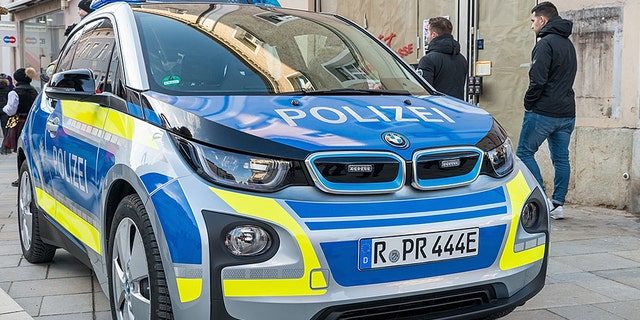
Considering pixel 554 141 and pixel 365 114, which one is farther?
pixel 554 141

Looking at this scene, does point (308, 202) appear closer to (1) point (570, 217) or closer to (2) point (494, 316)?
(2) point (494, 316)

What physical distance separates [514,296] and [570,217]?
4.20 metres

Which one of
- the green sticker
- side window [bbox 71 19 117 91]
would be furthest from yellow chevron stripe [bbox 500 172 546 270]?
side window [bbox 71 19 117 91]

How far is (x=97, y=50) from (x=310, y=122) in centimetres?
177

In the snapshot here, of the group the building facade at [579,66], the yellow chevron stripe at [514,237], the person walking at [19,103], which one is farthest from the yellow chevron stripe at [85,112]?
the person walking at [19,103]

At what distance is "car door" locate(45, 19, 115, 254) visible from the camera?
3.68m

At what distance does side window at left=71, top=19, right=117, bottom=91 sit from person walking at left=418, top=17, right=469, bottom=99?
3.43 meters

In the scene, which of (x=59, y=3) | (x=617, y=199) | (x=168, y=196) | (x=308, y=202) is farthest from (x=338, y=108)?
(x=59, y=3)

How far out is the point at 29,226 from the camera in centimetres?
516

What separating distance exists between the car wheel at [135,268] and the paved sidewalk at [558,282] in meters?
0.80

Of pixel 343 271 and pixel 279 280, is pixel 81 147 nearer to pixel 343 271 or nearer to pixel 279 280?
pixel 279 280

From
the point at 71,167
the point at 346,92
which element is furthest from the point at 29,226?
the point at 346,92

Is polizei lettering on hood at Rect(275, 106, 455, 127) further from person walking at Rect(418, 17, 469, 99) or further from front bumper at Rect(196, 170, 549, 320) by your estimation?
person walking at Rect(418, 17, 469, 99)

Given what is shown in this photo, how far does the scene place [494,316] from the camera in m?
3.09
